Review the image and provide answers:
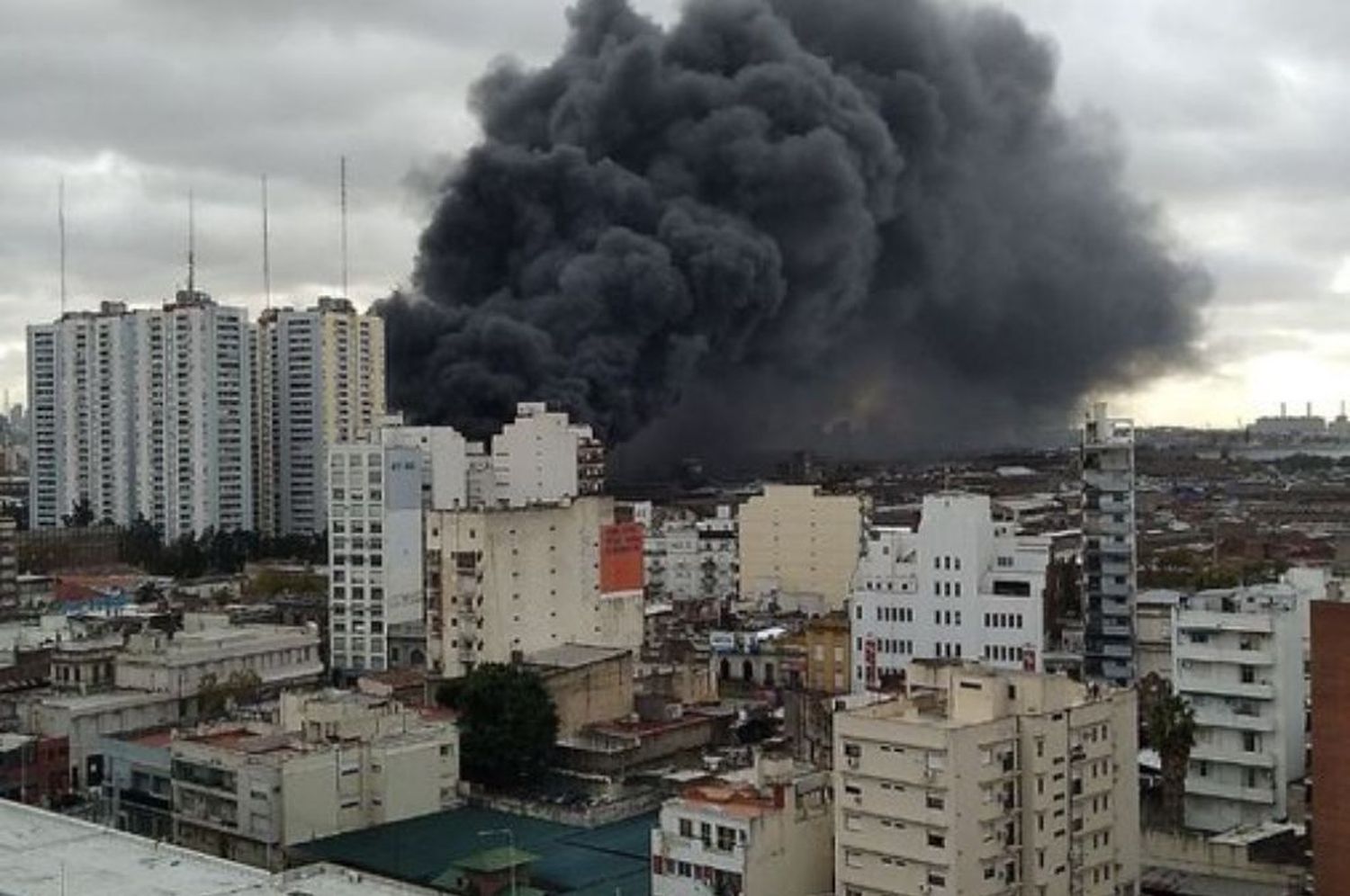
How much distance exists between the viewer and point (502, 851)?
16.5m

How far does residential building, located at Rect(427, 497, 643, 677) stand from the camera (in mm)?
25188

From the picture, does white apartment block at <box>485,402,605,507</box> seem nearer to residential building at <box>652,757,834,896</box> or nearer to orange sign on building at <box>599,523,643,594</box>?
orange sign on building at <box>599,523,643,594</box>

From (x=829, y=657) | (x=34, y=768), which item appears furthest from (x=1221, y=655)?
(x=34, y=768)

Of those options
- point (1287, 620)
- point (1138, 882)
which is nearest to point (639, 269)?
point (1287, 620)

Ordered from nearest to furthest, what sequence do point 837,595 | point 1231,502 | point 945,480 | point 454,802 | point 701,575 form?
point 454,802 < point 837,595 < point 701,575 < point 945,480 < point 1231,502

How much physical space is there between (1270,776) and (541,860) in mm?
7379

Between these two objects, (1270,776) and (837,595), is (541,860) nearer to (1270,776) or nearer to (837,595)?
(1270,776)

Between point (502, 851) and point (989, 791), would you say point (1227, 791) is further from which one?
point (502, 851)

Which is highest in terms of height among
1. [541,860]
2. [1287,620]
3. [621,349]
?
[621,349]

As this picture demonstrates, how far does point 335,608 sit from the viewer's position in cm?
2898

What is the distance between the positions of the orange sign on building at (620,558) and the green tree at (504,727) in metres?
5.90

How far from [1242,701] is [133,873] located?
35.6 feet

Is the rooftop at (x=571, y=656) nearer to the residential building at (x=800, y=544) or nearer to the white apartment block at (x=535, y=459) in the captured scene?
the white apartment block at (x=535, y=459)

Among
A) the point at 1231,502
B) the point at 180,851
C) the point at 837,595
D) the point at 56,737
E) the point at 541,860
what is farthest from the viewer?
the point at 1231,502
